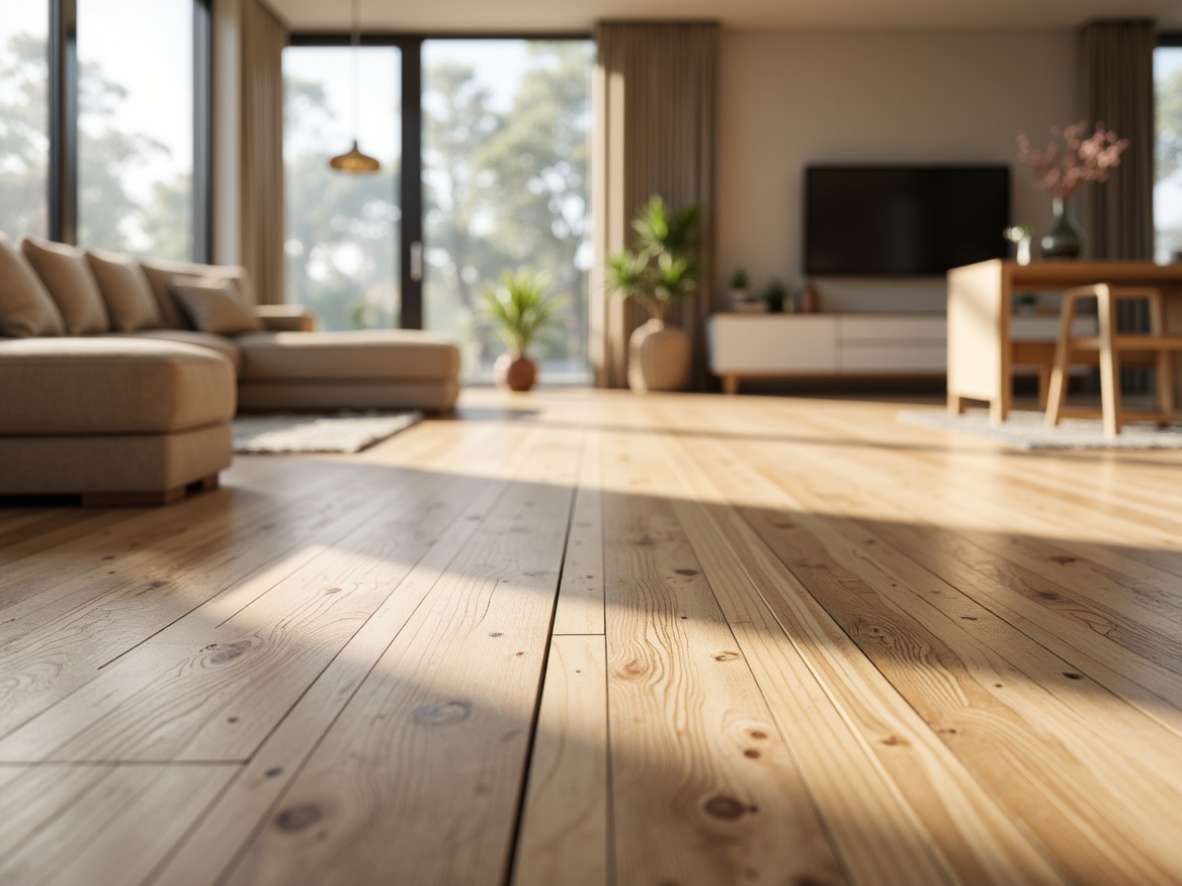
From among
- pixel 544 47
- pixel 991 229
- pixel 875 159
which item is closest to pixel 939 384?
pixel 991 229

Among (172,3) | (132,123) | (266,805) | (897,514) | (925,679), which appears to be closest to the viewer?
(266,805)

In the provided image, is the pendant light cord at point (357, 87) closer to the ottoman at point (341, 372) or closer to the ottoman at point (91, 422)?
the ottoman at point (341, 372)

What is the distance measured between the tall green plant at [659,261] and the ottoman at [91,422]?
517 centimetres

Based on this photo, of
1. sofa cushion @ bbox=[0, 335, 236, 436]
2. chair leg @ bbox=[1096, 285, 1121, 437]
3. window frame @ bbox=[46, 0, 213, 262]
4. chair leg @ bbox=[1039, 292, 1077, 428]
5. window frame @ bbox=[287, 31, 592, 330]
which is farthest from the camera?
window frame @ bbox=[287, 31, 592, 330]

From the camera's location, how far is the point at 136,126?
5832 millimetres

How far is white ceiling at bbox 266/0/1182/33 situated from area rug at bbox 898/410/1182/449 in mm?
3593

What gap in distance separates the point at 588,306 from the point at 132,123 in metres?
3.40

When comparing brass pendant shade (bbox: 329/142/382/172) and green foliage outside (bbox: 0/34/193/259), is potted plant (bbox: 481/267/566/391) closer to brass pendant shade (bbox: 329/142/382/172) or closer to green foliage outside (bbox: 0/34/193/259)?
brass pendant shade (bbox: 329/142/382/172)

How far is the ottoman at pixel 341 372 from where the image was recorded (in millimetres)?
4941

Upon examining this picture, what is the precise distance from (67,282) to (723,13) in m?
5.01

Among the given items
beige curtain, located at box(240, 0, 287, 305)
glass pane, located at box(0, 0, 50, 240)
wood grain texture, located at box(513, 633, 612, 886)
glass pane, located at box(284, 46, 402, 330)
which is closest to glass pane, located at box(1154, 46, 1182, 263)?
glass pane, located at box(284, 46, 402, 330)

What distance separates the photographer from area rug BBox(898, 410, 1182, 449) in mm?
3463

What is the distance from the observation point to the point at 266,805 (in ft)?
2.52

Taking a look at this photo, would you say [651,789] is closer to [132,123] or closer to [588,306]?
[132,123]
